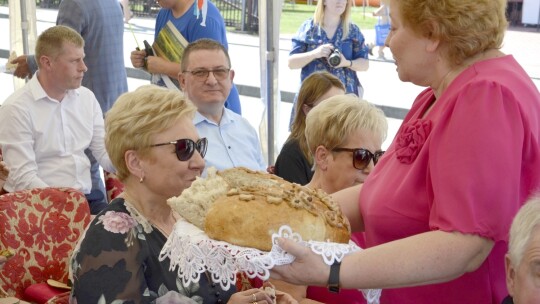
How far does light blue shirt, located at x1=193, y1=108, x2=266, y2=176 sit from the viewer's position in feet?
15.1

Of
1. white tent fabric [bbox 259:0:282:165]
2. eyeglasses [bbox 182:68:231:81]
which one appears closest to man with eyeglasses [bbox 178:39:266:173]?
eyeglasses [bbox 182:68:231:81]

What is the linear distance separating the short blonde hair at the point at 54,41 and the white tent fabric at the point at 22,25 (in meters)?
2.72

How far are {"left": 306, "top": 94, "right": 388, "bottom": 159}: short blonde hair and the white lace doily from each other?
1518mm

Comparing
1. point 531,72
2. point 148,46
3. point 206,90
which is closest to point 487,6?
point 206,90

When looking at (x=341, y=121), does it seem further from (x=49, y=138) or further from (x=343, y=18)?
(x=343, y=18)

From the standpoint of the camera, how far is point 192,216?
2.13 m

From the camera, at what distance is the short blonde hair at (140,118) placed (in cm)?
286

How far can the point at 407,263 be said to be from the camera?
2039mm

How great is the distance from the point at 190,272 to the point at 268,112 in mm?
5499

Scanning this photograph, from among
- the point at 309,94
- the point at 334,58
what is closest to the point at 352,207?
the point at 309,94

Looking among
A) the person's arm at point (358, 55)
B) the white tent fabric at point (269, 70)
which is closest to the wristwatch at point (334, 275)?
the person's arm at point (358, 55)

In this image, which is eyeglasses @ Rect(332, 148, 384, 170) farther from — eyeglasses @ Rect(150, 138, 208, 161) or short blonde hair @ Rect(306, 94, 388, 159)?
eyeglasses @ Rect(150, 138, 208, 161)

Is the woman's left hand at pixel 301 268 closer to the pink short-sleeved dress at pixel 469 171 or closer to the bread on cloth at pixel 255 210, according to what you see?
the bread on cloth at pixel 255 210

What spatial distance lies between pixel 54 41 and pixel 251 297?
314cm
